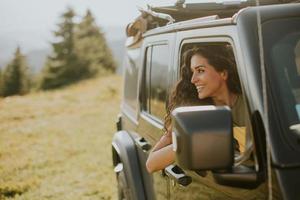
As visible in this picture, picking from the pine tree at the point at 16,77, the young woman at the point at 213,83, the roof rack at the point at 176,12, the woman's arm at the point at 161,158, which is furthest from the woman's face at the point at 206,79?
the pine tree at the point at 16,77

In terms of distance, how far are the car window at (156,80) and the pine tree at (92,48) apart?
4394 centimetres

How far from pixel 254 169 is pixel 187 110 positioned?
366 millimetres

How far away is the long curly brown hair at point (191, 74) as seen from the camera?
8.63 ft

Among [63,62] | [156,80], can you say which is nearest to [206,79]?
[156,80]

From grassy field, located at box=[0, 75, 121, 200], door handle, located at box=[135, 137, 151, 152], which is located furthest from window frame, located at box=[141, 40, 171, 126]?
grassy field, located at box=[0, 75, 121, 200]

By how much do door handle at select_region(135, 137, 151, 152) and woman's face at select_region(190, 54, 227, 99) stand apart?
1.01 meters

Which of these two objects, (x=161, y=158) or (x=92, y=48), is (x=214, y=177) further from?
(x=92, y=48)

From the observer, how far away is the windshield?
200 cm

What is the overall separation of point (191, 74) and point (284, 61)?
82cm

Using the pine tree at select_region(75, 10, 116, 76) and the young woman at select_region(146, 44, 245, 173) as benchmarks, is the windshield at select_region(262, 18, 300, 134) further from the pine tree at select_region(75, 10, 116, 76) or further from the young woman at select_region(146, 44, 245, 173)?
the pine tree at select_region(75, 10, 116, 76)

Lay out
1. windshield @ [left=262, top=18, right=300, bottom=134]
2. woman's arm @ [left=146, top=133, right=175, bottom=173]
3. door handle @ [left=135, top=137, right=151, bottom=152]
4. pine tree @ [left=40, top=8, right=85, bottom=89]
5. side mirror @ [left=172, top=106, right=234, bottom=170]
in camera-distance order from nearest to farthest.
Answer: side mirror @ [left=172, top=106, right=234, bottom=170], windshield @ [left=262, top=18, right=300, bottom=134], woman's arm @ [left=146, top=133, right=175, bottom=173], door handle @ [left=135, top=137, right=151, bottom=152], pine tree @ [left=40, top=8, right=85, bottom=89]

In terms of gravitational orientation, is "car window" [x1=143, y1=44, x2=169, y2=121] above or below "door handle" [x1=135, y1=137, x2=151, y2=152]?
above

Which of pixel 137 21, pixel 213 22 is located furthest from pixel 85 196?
pixel 213 22

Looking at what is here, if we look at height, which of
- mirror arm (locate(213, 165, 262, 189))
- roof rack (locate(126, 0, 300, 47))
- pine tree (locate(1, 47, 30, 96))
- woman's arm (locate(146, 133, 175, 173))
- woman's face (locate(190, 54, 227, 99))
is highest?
roof rack (locate(126, 0, 300, 47))
